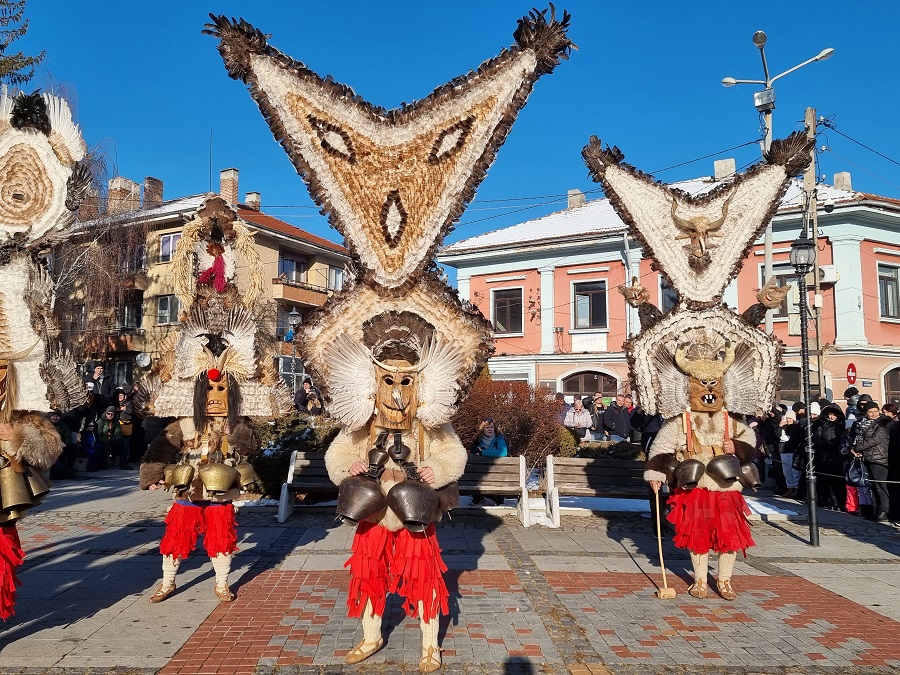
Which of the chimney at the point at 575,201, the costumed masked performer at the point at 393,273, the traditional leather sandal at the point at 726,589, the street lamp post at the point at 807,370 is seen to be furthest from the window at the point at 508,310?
the costumed masked performer at the point at 393,273

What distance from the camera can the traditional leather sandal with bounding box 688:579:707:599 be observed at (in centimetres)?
582

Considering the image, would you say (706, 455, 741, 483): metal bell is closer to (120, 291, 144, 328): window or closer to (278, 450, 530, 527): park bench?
(278, 450, 530, 527): park bench

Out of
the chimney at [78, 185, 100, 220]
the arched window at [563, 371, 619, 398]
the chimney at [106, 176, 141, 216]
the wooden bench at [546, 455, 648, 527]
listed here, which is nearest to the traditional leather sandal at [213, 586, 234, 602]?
the wooden bench at [546, 455, 648, 527]

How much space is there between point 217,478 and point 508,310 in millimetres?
21973

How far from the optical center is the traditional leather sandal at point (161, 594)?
5.53 m

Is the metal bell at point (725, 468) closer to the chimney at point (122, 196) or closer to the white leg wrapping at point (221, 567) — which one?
the white leg wrapping at point (221, 567)

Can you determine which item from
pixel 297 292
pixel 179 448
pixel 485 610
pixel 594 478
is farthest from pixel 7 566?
pixel 297 292

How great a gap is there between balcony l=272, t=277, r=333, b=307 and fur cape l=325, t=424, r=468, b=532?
73.5 feet

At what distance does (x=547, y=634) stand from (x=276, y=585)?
2.49 meters

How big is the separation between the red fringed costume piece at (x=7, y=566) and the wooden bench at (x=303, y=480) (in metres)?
4.35

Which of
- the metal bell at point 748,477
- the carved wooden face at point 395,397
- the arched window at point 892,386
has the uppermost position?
the arched window at point 892,386

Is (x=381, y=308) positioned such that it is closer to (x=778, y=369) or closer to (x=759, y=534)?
(x=778, y=369)

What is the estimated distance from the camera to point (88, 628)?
4.89m

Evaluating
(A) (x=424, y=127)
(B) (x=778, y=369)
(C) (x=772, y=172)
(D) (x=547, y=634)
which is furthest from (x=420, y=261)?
(C) (x=772, y=172)
